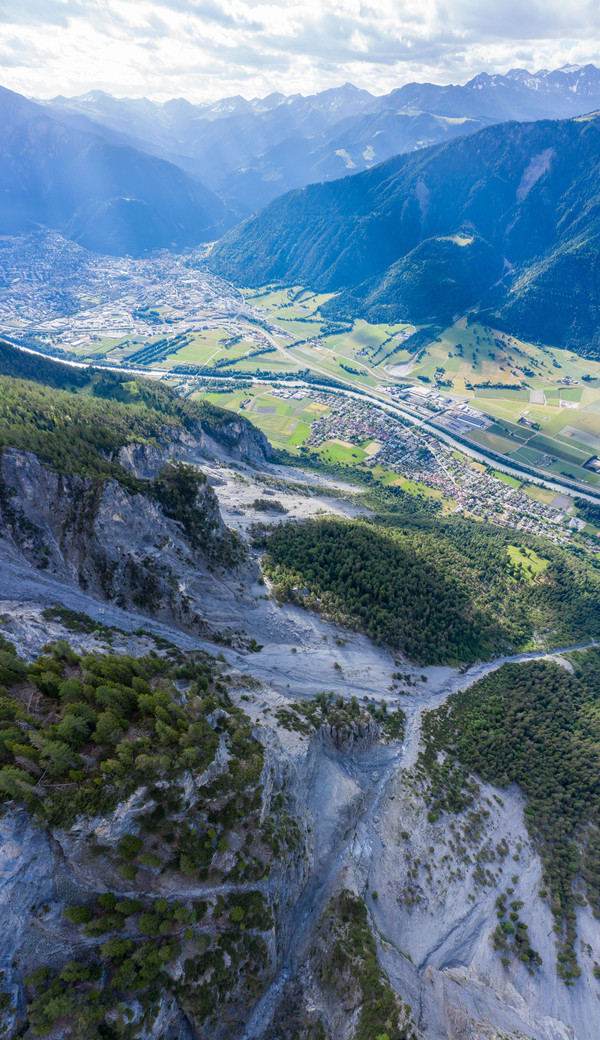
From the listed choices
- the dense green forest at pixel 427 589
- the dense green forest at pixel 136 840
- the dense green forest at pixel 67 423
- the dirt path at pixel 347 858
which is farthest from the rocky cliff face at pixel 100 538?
the dirt path at pixel 347 858

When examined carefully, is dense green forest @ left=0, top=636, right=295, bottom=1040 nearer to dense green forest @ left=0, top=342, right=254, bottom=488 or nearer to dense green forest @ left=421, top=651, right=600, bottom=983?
dense green forest @ left=421, top=651, right=600, bottom=983

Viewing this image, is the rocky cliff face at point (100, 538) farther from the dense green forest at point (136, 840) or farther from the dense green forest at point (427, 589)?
the dense green forest at point (427, 589)

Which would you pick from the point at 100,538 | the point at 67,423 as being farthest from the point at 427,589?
the point at 67,423

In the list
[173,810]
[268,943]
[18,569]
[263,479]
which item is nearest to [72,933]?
[173,810]

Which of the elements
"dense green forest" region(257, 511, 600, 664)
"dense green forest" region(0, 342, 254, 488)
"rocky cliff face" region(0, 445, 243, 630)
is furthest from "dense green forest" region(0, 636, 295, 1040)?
"dense green forest" region(257, 511, 600, 664)

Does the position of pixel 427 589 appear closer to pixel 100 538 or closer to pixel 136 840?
pixel 100 538

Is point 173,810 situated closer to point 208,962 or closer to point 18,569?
point 208,962
